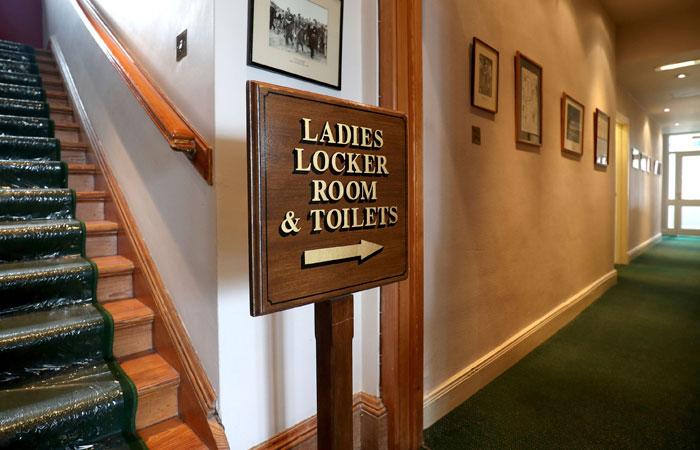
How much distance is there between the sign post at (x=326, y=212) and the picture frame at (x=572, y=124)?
111 inches

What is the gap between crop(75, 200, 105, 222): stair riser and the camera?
7.30 feet

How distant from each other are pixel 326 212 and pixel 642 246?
8931mm

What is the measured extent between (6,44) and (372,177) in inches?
194

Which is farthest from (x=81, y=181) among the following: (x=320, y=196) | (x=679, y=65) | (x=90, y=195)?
(x=679, y=65)

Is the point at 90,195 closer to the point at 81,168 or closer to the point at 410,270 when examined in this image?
the point at 81,168

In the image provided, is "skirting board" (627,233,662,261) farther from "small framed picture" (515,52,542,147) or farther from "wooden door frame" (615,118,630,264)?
"small framed picture" (515,52,542,147)

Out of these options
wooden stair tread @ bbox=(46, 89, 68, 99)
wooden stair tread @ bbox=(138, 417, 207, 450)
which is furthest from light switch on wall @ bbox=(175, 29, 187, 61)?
wooden stair tread @ bbox=(46, 89, 68, 99)

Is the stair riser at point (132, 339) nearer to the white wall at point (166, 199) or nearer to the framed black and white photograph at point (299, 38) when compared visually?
the white wall at point (166, 199)

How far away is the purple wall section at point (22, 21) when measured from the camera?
4.50 meters

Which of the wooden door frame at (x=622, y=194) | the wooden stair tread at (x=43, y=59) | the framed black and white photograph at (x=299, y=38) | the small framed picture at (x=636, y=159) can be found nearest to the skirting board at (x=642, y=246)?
the wooden door frame at (x=622, y=194)

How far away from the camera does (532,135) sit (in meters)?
2.73

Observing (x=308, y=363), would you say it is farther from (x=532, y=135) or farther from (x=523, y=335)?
(x=532, y=135)

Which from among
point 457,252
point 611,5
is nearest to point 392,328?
point 457,252

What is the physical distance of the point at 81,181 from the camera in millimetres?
2451
